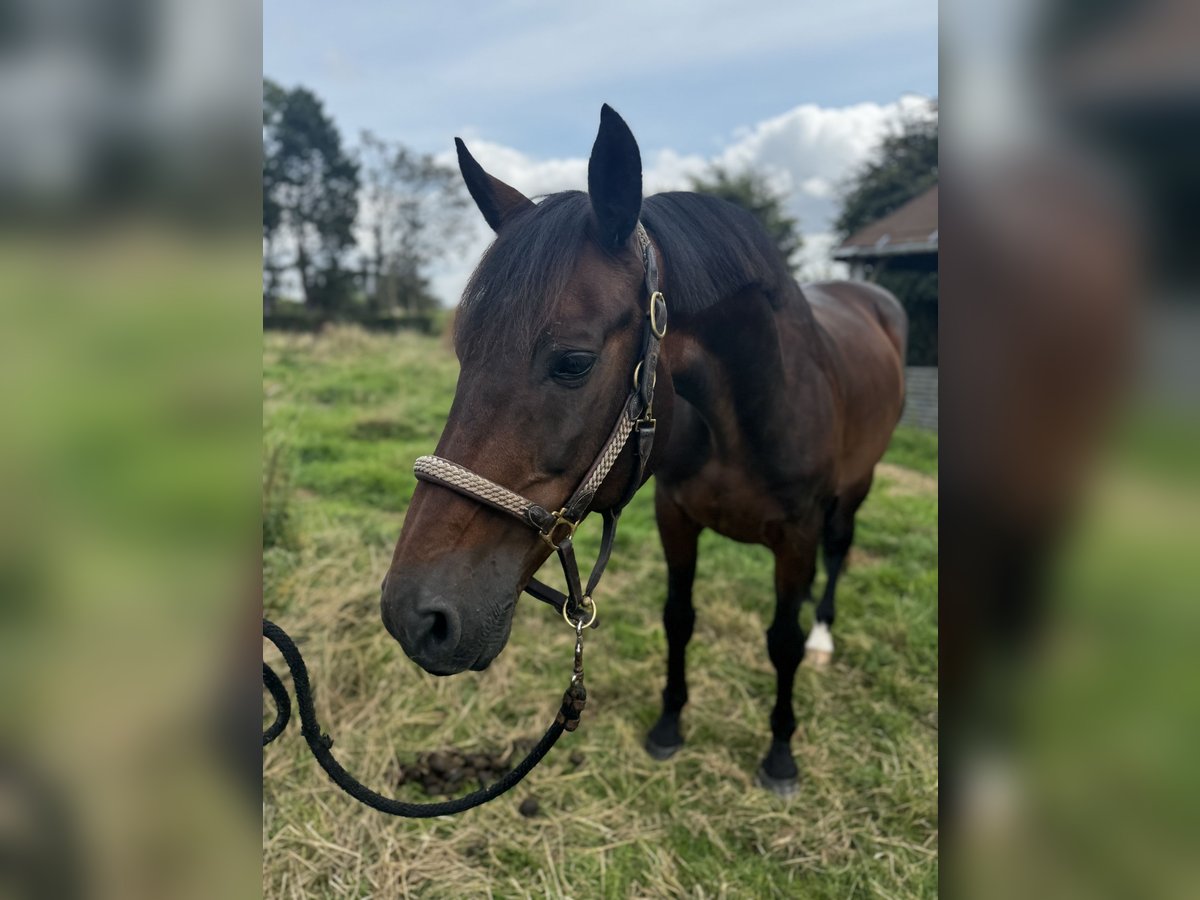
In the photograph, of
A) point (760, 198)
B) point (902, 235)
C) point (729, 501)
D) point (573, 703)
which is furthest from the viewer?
point (760, 198)

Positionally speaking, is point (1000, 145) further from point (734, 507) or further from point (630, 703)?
point (630, 703)

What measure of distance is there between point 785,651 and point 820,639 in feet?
3.69

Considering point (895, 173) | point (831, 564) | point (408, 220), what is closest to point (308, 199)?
point (408, 220)

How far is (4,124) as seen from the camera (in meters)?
0.51

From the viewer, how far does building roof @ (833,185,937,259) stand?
368 inches

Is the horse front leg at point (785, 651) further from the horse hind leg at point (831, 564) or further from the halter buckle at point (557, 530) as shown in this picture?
the halter buckle at point (557, 530)

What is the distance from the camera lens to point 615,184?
5.08 ft

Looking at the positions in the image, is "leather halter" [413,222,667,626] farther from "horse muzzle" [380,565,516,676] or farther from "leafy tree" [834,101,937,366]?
"leafy tree" [834,101,937,366]

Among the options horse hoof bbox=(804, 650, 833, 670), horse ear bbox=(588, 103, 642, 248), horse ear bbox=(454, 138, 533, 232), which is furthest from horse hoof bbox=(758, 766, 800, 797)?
horse ear bbox=(454, 138, 533, 232)

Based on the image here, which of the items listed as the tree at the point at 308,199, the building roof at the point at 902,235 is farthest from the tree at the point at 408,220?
the building roof at the point at 902,235

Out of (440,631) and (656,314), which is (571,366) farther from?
(440,631)

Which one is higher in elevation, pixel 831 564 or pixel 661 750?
pixel 831 564

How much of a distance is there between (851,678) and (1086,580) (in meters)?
3.42

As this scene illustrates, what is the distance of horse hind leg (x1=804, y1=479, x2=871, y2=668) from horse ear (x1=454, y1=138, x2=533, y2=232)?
111 inches
